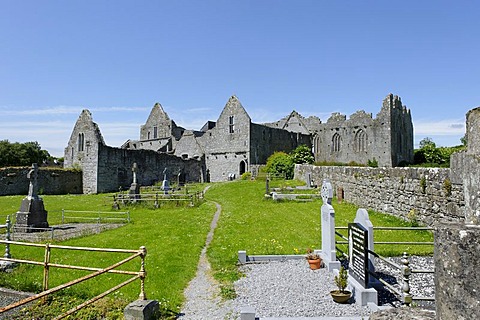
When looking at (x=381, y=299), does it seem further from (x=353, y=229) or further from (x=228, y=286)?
(x=228, y=286)

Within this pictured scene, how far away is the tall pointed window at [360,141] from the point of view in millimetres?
55100

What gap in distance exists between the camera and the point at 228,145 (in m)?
50.5

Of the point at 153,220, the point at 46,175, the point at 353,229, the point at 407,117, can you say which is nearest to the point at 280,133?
the point at 407,117

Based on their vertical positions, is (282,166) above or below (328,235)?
above

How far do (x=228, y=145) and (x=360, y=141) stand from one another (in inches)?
873

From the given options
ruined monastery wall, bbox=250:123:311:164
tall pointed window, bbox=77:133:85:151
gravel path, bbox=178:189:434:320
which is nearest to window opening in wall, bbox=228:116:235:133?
ruined monastery wall, bbox=250:123:311:164

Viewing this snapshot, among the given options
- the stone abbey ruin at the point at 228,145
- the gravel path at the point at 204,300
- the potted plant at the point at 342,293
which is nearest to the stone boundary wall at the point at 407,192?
the potted plant at the point at 342,293

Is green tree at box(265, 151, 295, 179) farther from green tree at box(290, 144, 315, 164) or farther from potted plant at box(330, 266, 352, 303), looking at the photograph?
potted plant at box(330, 266, 352, 303)

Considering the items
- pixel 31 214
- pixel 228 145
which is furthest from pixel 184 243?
pixel 228 145

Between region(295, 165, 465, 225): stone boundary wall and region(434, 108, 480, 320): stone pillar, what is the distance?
6.45m

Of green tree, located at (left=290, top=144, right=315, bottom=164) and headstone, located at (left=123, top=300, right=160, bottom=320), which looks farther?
green tree, located at (left=290, top=144, right=315, bottom=164)

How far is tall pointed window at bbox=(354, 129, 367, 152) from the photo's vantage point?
55.1m

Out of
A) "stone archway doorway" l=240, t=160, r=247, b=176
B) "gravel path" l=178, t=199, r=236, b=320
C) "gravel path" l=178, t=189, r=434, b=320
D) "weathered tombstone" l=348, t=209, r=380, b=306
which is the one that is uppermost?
"stone archway doorway" l=240, t=160, r=247, b=176

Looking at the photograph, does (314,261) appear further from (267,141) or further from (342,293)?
(267,141)
